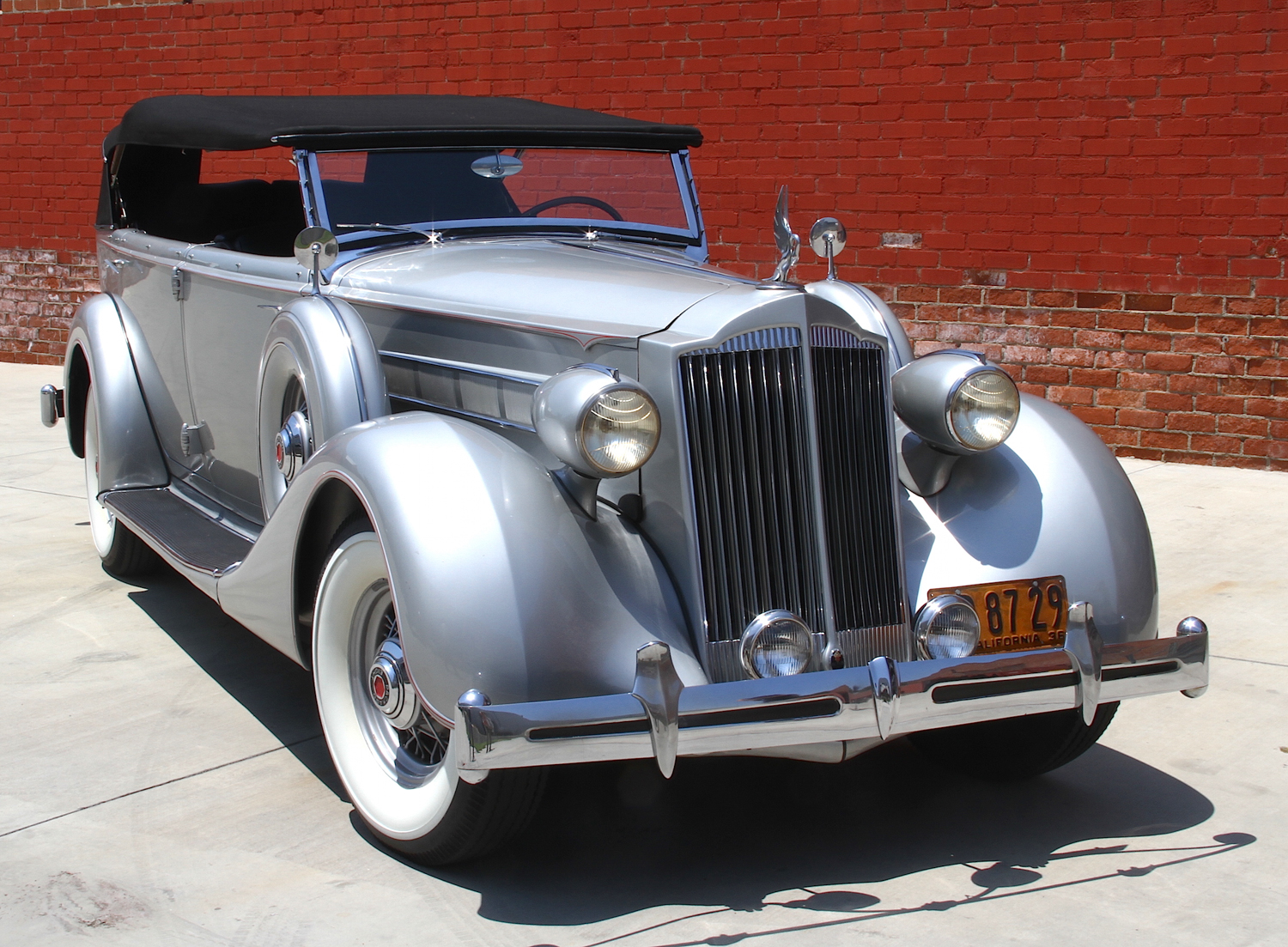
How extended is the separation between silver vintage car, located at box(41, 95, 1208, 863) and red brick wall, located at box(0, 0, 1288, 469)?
3.49 meters

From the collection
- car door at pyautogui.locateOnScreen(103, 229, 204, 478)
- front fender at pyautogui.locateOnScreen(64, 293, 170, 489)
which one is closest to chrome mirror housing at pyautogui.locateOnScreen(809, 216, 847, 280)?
→ car door at pyautogui.locateOnScreen(103, 229, 204, 478)

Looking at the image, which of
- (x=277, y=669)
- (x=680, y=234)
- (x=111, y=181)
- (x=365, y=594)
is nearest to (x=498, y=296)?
(x=365, y=594)

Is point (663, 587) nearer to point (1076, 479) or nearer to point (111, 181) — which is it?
point (1076, 479)

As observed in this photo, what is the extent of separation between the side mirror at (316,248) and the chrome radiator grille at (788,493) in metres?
1.34

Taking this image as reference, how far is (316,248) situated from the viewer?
136 inches

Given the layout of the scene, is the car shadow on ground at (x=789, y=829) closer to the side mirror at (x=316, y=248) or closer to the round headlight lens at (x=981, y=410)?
the round headlight lens at (x=981, y=410)

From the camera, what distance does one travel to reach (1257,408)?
6.50 metres

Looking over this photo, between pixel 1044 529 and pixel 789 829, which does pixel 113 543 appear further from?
pixel 1044 529

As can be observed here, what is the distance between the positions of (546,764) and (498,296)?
1.29 metres

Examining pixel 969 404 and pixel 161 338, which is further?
pixel 161 338

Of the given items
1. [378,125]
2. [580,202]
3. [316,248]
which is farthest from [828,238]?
[316,248]

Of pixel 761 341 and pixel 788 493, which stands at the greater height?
pixel 761 341

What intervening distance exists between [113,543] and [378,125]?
192 centimetres

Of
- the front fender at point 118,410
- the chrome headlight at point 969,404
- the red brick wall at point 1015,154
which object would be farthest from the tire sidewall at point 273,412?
the red brick wall at point 1015,154
